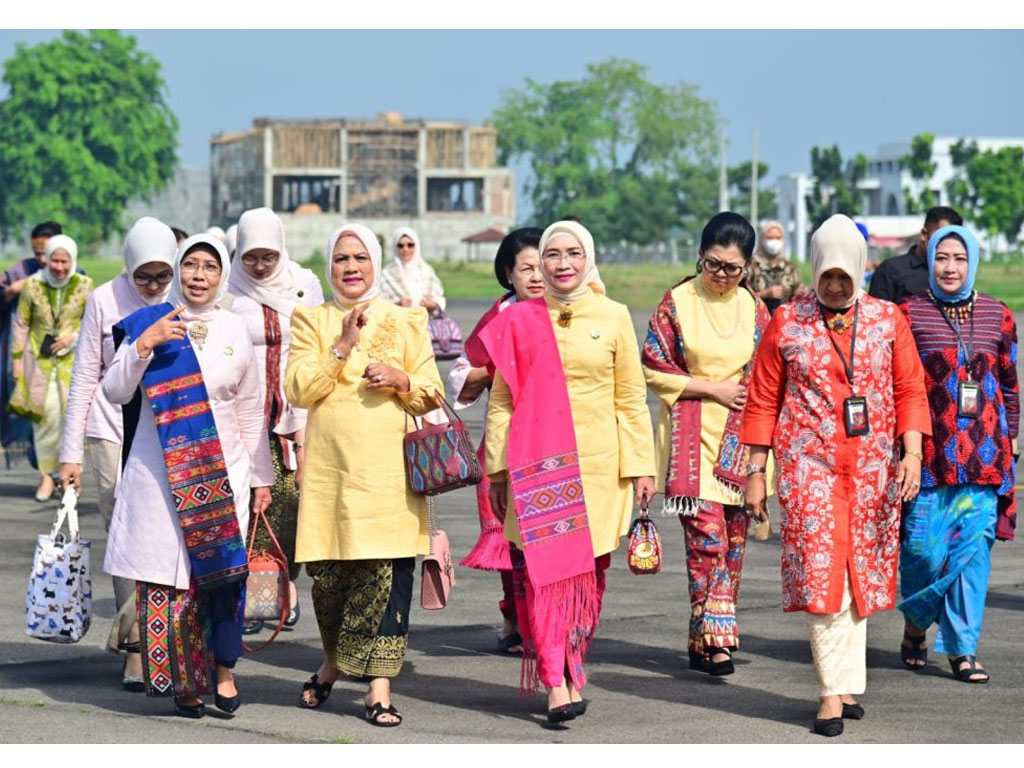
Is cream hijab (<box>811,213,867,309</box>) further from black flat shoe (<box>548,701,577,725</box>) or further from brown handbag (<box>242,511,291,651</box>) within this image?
brown handbag (<box>242,511,291,651</box>)

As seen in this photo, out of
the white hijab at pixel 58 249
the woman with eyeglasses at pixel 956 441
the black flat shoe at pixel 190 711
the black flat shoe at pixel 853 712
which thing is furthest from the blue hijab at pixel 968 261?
the white hijab at pixel 58 249

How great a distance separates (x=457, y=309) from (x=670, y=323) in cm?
4439

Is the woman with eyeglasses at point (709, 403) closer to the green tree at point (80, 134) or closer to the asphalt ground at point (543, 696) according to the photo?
the asphalt ground at point (543, 696)

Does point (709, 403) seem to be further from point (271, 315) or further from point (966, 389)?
point (271, 315)

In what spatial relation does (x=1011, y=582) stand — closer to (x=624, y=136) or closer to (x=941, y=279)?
(x=941, y=279)

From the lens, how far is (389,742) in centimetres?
720

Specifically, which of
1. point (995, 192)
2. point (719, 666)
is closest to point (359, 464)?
point (719, 666)

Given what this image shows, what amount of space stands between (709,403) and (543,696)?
1.52 m

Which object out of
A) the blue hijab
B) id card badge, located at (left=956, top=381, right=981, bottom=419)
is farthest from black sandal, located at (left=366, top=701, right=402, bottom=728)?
the blue hijab

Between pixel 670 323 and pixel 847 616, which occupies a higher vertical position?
pixel 670 323

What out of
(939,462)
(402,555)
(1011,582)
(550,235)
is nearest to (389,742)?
(402,555)

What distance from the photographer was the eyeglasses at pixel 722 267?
28.9 feet

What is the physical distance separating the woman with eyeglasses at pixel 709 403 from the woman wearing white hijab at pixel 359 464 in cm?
137

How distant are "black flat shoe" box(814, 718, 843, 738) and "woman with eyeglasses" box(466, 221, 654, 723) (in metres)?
0.90
